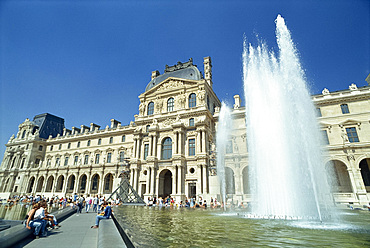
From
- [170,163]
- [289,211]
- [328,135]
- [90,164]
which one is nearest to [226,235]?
[289,211]

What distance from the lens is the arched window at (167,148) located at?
33156 mm

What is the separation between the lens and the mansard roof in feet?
123

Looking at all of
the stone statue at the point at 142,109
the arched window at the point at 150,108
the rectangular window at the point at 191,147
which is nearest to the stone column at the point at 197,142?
the rectangular window at the point at 191,147

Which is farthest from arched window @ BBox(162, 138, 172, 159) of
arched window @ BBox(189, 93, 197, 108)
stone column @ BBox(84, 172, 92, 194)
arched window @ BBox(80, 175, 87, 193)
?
arched window @ BBox(80, 175, 87, 193)

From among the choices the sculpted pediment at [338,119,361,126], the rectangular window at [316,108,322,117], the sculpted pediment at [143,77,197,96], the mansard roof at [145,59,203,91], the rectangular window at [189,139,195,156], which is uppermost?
the mansard roof at [145,59,203,91]

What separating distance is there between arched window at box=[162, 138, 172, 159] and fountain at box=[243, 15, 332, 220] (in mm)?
17435

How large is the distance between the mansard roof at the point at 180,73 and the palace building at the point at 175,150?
7.8 inches

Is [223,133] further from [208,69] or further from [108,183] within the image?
[108,183]

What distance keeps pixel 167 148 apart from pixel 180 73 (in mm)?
15453

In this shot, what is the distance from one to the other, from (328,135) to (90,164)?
43.9 m

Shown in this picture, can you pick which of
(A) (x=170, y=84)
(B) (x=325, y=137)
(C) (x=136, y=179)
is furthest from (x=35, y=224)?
(B) (x=325, y=137)

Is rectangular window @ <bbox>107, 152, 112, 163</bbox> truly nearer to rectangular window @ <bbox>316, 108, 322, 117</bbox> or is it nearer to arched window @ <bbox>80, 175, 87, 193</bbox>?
arched window @ <bbox>80, 175, 87, 193</bbox>

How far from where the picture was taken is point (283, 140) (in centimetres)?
1505

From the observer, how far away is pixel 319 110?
1179 inches
